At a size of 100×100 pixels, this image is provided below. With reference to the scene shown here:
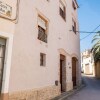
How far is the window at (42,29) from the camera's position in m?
9.72

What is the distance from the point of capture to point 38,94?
8703mm

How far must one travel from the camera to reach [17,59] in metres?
→ 7.28

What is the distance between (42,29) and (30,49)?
2.25m

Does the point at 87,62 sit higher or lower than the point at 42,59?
higher

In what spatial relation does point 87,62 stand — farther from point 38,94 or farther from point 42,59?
point 38,94

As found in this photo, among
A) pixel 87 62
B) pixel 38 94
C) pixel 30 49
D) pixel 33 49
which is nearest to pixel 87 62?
pixel 87 62

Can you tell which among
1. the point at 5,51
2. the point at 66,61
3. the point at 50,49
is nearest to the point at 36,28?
the point at 50,49

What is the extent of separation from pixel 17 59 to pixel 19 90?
129 centimetres

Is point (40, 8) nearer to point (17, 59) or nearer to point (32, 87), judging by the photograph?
point (17, 59)

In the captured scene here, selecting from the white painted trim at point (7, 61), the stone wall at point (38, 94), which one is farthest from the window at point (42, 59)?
the white painted trim at point (7, 61)

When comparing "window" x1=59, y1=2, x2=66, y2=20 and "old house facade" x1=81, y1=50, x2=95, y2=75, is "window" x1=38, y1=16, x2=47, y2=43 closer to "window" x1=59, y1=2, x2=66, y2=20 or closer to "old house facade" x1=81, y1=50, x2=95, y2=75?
"window" x1=59, y1=2, x2=66, y2=20

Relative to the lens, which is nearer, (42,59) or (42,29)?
(42,59)

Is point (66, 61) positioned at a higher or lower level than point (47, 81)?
higher

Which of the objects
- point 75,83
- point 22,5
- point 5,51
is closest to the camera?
point 5,51
